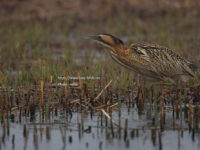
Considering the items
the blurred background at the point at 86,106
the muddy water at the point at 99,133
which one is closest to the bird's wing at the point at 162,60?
the blurred background at the point at 86,106

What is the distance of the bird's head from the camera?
256 inches

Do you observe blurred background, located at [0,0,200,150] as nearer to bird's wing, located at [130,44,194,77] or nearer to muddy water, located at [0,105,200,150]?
muddy water, located at [0,105,200,150]

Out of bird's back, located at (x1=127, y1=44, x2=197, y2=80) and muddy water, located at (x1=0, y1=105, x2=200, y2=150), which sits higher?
bird's back, located at (x1=127, y1=44, x2=197, y2=80)

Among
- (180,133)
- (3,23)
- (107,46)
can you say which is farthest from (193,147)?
(3,23)

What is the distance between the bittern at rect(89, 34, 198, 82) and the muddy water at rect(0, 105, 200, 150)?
2.91 ft

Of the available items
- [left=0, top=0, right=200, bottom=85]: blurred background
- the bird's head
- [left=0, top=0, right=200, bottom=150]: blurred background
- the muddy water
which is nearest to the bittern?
the bird's head

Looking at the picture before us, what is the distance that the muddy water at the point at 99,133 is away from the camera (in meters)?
4.79

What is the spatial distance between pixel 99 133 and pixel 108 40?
165 centimetres

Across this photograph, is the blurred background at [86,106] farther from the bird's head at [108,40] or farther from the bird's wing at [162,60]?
the bird's head at [108,40]

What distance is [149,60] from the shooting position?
21.7ft

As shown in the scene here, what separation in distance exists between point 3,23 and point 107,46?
255 inches

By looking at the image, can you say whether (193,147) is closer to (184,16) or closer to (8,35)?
(8,35)

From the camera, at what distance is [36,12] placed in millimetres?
13320

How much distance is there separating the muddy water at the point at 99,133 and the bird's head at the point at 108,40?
1.00 m
